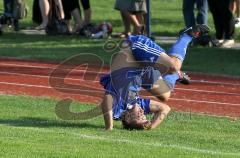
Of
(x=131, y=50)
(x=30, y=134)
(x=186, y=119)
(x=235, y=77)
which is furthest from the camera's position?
(x=235, y=77)

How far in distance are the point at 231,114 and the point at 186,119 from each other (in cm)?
108

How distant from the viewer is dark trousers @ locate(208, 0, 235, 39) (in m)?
20.1

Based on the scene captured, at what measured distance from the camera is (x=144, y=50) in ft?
34.6

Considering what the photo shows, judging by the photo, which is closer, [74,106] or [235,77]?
[74,106]

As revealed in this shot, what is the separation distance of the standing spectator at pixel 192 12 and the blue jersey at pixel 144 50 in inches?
374

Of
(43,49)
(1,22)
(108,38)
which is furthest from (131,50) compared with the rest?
(1,22)

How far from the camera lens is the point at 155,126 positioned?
1084cm

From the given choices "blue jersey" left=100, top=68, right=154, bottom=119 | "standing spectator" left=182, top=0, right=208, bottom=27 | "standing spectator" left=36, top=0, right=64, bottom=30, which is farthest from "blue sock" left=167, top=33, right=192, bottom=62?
"standing spectator" left=36, top=0, right=64, bottom=30

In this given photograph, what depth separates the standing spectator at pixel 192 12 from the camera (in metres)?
20.1

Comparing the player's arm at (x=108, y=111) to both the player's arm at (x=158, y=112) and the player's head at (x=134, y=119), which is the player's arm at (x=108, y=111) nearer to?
the player's head at (x=134, y=119)

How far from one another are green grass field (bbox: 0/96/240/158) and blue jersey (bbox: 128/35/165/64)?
899 mm

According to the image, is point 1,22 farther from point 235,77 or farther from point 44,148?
point 44,148

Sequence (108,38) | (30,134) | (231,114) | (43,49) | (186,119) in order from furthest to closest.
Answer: (108,38) → (43,49) → (231,114) → (186,119) → (30,134)

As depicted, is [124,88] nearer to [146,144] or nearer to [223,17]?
[146,144]
